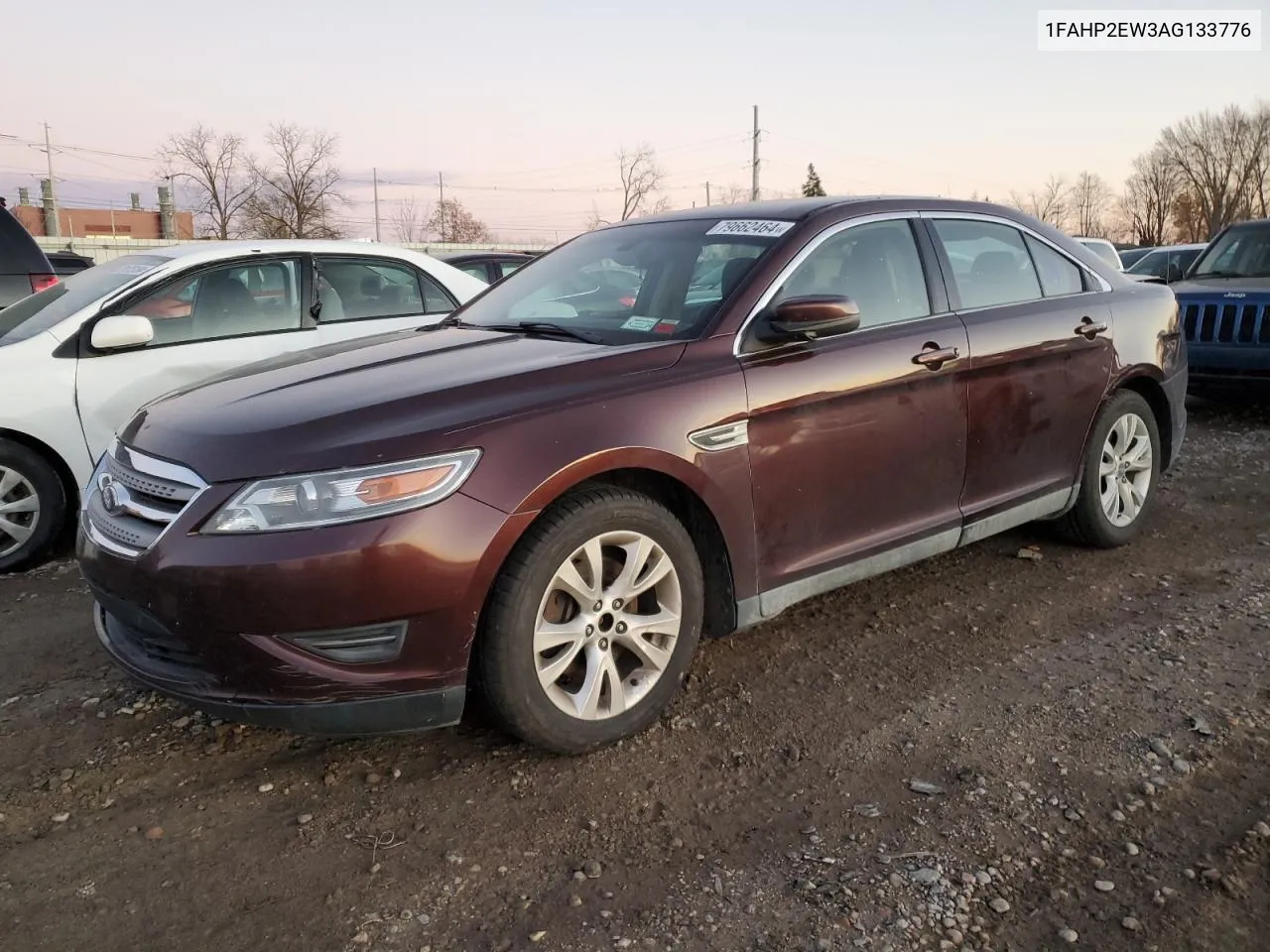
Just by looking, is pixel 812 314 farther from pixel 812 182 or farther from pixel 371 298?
pixel 812 182

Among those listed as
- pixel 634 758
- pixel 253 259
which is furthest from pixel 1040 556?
pixel 253 259

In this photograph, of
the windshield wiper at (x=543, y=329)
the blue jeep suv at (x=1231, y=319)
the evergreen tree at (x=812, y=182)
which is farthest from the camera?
the evergreen tree at (x=812, y=182)

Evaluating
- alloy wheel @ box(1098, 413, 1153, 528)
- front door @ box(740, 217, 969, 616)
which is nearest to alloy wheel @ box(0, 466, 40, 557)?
front door @ box(740, 217, 969, 616)

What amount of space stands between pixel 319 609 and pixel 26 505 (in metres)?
3.18

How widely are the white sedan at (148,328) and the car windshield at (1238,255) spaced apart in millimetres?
7191

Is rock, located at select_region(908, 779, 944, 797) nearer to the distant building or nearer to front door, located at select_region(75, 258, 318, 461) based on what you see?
front door, located at select_region(75, 258, 318, 461)

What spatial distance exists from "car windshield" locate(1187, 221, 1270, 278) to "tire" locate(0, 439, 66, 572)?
31.4 ft

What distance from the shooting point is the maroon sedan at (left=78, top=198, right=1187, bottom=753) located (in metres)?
2.55

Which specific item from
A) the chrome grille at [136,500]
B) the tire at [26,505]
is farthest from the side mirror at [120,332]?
the chrome grille at [136,500]

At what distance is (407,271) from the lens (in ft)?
20.5

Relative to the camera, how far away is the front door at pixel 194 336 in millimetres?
4965

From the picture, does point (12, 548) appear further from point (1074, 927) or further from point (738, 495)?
point (1074, 927)

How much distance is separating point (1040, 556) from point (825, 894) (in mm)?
2957

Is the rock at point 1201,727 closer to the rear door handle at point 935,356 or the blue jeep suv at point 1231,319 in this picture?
the rear door handle at point 935,356
